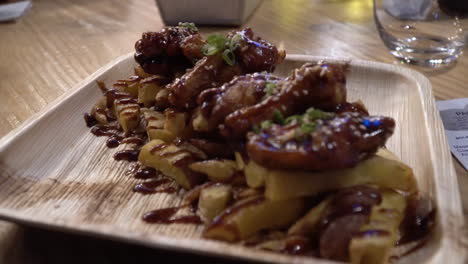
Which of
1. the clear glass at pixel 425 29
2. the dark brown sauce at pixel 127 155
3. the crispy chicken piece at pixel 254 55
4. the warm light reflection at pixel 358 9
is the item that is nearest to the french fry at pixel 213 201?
the dark brown sauce at pixel 127 155

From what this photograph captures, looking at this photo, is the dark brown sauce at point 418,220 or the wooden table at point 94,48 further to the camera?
the wooden table at point 94,48

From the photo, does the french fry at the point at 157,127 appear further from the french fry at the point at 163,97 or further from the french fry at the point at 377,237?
the french fry at the point at 377,237

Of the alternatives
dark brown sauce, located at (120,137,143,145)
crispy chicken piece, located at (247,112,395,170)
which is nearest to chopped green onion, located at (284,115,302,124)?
crispy chicken piece, located at (247,112,395,170)

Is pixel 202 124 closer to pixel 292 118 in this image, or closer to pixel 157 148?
pixel 157 148

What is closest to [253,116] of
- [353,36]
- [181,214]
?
[181,214]

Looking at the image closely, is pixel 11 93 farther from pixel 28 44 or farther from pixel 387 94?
pixel 387 94
